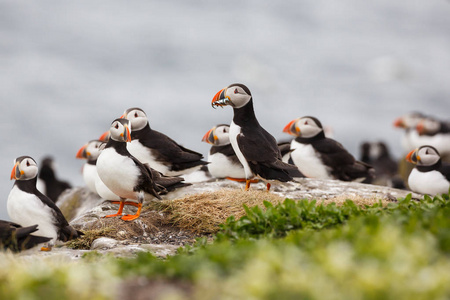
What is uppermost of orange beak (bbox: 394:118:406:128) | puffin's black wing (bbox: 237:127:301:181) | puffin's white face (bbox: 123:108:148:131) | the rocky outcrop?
puffin's white face (bbox: 123:108:148:131)

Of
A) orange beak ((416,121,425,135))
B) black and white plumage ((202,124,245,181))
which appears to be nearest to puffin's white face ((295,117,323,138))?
black and white plumage ((202,124,245,181))

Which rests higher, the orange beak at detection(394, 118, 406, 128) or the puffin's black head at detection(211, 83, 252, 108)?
the puffin's black head at detection(211, 83, 252, 108)

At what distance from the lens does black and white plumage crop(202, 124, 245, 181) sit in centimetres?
1056

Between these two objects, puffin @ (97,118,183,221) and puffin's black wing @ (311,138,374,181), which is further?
puffin's black wing @ (311,138,374,181)

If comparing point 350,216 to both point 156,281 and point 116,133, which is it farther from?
point 116,133

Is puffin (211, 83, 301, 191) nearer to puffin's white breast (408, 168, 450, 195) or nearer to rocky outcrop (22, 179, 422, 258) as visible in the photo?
rocky outcrop (22, 179, 422, 258)

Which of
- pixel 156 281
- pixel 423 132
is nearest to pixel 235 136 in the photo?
pixel 156 281

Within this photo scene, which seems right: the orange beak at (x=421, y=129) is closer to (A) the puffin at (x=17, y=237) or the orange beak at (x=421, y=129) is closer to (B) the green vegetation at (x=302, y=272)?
(B) the green vegetation at (x=302, y=272)

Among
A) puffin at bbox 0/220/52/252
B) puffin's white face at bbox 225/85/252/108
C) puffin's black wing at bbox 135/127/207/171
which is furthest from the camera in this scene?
puffin's black wing at bbox 135/127/207/171

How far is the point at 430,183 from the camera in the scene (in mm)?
10938

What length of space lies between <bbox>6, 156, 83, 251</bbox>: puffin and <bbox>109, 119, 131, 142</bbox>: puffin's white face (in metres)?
1.07

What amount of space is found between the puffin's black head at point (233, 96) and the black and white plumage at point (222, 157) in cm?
186

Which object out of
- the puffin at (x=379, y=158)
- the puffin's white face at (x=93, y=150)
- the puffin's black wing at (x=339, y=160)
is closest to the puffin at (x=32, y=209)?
the puffin's white face at (x=93, y=150)

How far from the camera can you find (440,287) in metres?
3.18
